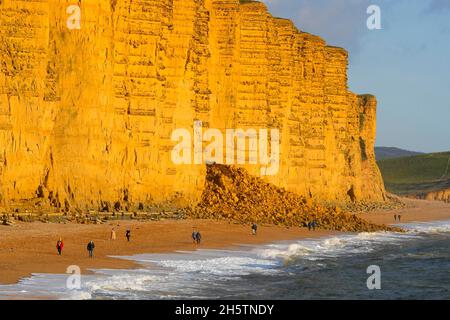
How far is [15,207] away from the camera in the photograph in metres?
34.1

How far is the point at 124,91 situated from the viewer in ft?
131

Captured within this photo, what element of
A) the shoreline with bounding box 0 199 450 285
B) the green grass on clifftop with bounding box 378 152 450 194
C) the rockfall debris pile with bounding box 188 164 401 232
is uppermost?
the green grass on clifftop with bounding box 378 152 450 194

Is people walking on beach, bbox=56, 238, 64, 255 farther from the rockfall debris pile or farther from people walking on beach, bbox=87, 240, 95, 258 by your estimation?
the rockfall debris pile

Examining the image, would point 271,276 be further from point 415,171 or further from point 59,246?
point 415,171

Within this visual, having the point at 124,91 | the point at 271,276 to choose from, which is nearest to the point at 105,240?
the point at 271,276

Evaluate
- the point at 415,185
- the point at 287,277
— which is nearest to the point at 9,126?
the point at 287,277

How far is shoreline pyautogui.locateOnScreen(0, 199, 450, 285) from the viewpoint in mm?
25297

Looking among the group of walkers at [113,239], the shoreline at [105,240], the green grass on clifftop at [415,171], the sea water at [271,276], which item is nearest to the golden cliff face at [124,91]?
the shoreline at [105,240]

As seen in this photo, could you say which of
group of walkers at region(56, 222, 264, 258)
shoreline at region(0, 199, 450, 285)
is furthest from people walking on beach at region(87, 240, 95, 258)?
shoreline at region(0, 199, 450, 285)

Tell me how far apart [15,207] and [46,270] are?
34.8 ft

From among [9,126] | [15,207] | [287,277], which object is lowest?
[287,277]

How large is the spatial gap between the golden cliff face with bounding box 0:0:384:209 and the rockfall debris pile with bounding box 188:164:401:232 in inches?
59.8

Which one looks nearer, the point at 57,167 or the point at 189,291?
the point at 189,291

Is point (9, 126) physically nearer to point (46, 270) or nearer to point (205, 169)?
point (46, 270)
